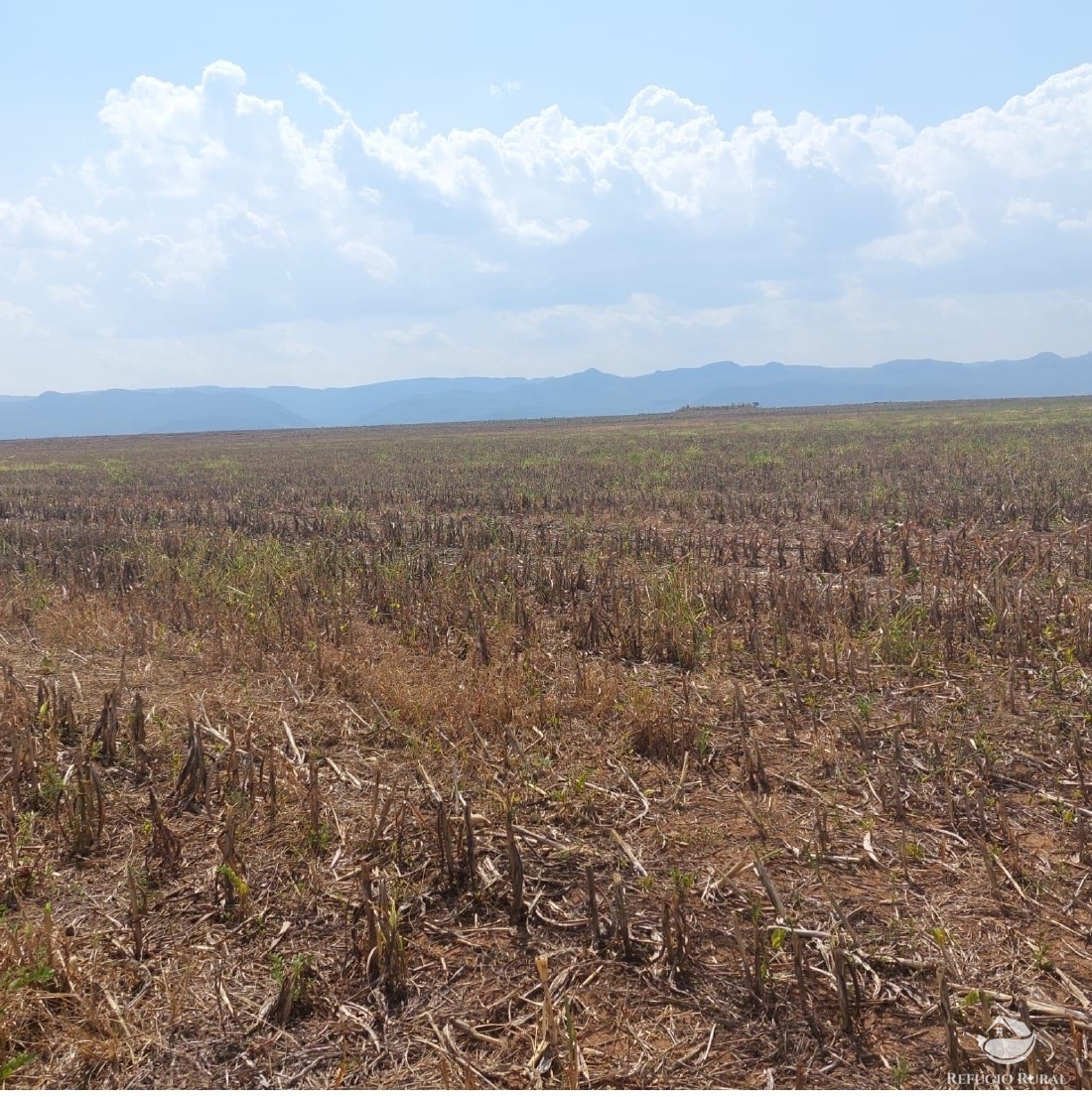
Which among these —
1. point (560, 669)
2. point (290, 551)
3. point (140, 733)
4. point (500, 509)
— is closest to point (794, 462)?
point (500, 509)

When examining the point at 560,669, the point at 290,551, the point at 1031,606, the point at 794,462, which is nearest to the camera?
the point at 560,669

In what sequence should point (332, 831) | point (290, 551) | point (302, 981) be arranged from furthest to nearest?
1. point (290, 551)
2. point (332, 831)
3. point (302, 981)

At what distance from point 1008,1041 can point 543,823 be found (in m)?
2.32

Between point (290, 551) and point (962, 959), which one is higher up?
point (290, 551)

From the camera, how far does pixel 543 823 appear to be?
14.3 feet

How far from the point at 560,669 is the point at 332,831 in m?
2.78

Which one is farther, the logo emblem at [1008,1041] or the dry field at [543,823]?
the dry field at [543,823]

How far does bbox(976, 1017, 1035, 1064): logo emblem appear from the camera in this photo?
2674mm

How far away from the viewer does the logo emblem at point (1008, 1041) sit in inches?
105

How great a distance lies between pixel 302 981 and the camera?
10.3ft

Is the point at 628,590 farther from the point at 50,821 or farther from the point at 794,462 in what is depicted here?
the point at 794,462

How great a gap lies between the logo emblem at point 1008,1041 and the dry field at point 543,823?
49 mm

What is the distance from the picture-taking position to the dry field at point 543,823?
2.90 m

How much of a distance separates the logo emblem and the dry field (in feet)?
0.16
